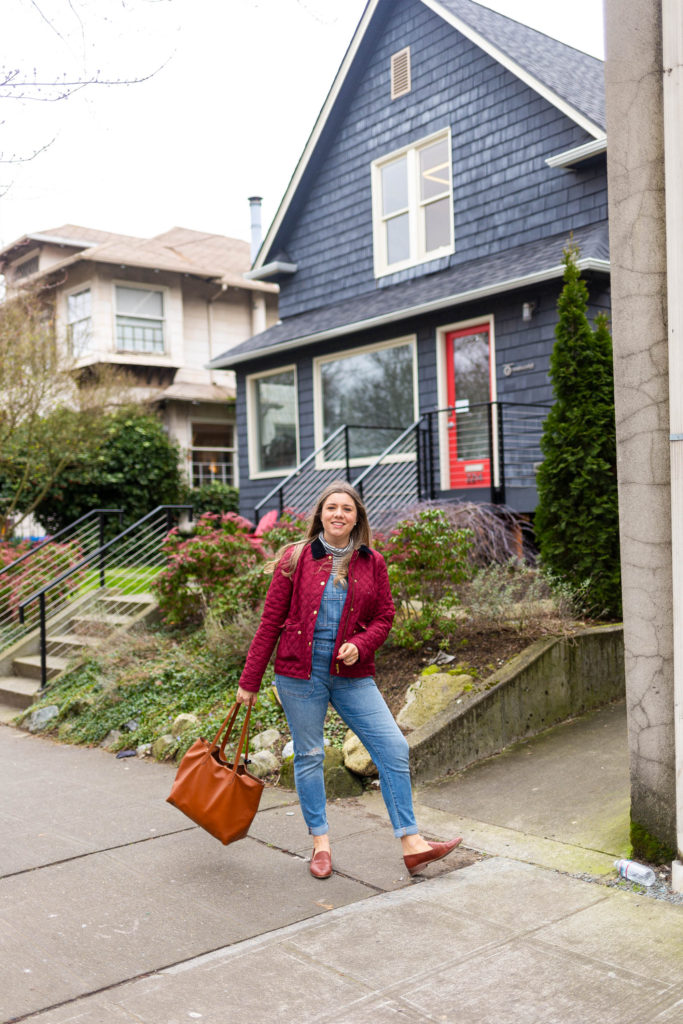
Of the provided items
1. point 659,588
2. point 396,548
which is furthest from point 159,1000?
point 396,548

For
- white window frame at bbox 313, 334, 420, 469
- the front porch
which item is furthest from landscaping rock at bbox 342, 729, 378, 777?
white window frame at bbox 313, 334, 420, 469

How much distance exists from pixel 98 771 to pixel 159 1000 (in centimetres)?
347

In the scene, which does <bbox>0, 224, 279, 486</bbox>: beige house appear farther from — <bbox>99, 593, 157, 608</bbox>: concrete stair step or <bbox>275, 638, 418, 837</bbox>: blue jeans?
<bbox>275, 638, 418, 837</bbox>: blue jeans

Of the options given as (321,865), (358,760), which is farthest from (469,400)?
(321,865)

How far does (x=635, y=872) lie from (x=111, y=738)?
4.51m

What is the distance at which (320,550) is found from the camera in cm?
431

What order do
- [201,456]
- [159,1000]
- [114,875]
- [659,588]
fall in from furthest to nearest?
1. [201,456]
2. [114,875]
3. [659,588]
4. [159,1000]

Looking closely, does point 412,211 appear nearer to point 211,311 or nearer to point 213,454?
point 213,454

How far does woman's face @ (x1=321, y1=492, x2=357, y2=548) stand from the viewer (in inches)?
168

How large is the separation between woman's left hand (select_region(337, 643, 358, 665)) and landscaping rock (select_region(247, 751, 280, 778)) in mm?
2160

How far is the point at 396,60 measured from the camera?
13.9 meters

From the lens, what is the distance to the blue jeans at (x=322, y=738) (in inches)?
165

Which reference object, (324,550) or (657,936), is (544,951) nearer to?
(657,936)

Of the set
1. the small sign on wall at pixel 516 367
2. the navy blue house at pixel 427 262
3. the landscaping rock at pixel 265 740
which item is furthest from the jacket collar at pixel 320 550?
the small sign on wall at pixel 516 367
